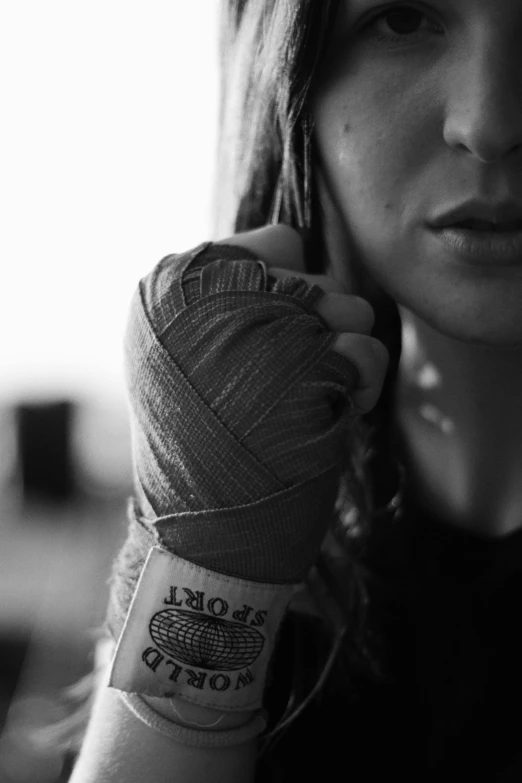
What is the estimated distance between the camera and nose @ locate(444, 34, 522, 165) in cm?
67

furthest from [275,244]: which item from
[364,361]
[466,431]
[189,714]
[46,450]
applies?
[46,450]

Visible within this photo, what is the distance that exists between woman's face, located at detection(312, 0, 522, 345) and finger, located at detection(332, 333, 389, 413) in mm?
58

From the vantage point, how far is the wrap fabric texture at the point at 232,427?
2.23 feet

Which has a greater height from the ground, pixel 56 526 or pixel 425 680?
pixel 425 680

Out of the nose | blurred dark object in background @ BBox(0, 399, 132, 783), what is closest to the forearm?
the nose

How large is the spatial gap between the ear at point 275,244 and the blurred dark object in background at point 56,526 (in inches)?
46.9

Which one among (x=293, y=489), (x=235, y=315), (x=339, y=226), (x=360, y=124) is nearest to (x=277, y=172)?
(x=339, y=226)

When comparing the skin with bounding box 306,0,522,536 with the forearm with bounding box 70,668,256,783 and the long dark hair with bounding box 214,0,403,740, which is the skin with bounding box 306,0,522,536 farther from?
the forearm with bounding box 70,668,256,783

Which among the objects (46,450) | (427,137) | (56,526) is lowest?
(56,526)

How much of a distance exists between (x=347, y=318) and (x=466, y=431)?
23 centimetres

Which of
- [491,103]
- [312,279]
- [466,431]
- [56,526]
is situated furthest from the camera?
[56,526]

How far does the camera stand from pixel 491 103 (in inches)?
26.3

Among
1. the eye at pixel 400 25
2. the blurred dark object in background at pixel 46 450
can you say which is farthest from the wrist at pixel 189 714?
the blurred dark object in background at pixel 46 450

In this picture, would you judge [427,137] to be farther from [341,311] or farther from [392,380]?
[392,380]
